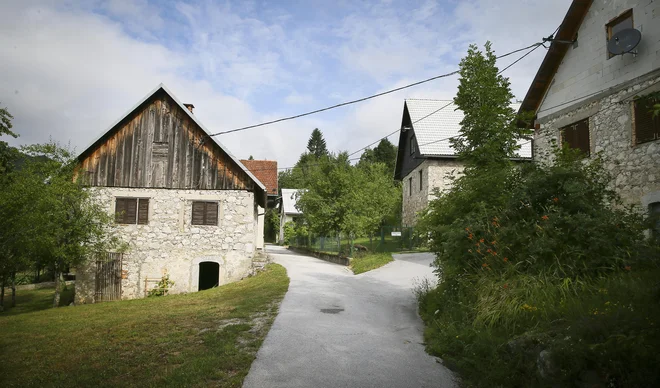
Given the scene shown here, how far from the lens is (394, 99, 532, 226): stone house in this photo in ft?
80.3

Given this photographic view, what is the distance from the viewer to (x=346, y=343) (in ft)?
22.7

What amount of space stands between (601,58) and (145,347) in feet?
45.7

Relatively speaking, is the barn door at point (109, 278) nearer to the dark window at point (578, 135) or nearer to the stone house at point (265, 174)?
the stone house at point (265, 174)

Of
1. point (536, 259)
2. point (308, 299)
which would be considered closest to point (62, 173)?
point (308, 299)

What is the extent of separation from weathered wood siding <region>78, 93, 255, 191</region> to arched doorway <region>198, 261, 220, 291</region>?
595cm

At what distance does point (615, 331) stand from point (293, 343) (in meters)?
4.52

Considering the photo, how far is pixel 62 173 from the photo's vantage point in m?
16.5

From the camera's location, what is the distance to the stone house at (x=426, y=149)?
80.3ft

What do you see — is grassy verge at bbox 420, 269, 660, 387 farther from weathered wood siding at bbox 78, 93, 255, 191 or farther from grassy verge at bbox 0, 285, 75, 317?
grassy verge at bbox 0, 285, 75, 317

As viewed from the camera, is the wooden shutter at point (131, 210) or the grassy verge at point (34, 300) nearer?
the wooden shutter at point (131, 210)

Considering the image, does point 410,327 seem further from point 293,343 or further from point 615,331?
point 615,331

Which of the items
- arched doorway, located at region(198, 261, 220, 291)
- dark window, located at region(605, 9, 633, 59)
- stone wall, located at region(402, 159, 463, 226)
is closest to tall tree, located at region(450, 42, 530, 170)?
dark window, located at region(605, 9, 633, 59)

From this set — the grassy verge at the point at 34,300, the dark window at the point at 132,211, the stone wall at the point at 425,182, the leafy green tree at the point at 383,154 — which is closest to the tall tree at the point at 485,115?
the stone wall at the point at 425,182

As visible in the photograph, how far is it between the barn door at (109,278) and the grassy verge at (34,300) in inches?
88.4
